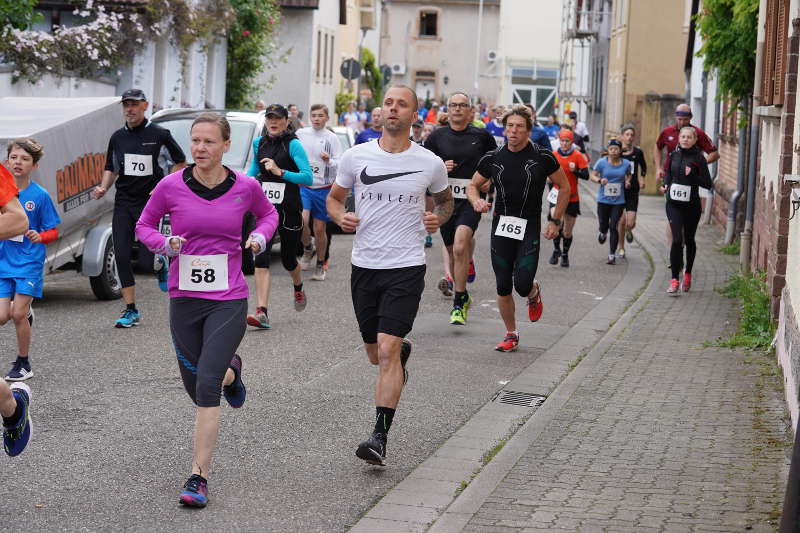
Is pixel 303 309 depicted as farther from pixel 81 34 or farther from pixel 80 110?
pixel 81 34

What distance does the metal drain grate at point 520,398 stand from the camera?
Result: 8906 millimetres

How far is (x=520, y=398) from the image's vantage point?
9.07 meters

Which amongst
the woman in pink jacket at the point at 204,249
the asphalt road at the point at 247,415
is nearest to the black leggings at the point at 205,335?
the woman in pink jacket at the point at 204,249

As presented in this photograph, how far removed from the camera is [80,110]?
13.3 meters

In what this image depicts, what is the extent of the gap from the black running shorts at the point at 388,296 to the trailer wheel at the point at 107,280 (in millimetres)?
6008

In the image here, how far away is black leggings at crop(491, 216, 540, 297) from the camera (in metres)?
10.7

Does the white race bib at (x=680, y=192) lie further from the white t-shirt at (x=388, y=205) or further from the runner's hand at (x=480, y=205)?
the white t-shirt at (x=388, y=205)

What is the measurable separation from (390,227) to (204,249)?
45.8 inches

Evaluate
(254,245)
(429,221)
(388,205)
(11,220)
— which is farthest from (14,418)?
(429,221)

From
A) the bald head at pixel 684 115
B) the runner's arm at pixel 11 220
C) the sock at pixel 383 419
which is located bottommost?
the sock at pixel 383 419

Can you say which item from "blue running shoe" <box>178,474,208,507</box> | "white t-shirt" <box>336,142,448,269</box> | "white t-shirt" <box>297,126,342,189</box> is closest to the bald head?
"white t-shirt" <box>297,126,342,189</box>

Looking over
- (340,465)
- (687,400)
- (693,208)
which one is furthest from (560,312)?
(340,465)

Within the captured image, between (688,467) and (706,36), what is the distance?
11739 millimetres

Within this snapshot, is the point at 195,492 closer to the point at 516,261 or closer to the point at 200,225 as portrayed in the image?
the point at 200,225
